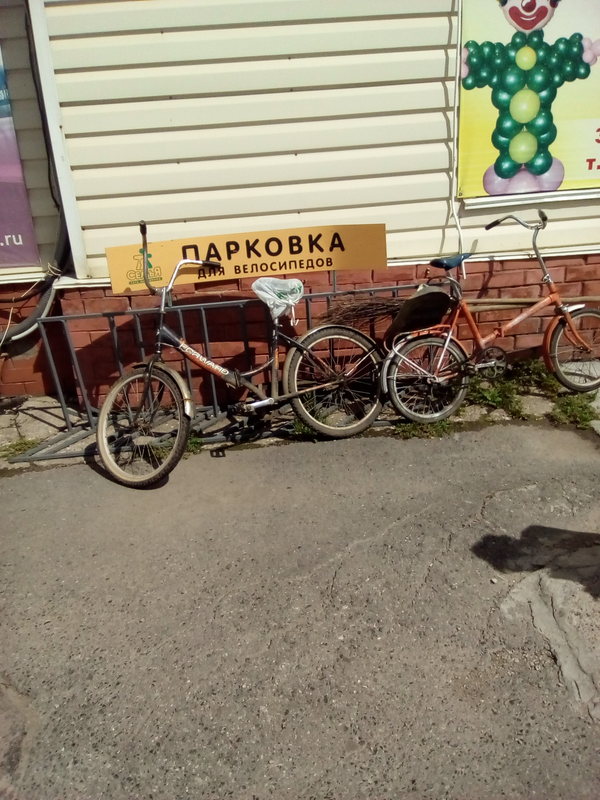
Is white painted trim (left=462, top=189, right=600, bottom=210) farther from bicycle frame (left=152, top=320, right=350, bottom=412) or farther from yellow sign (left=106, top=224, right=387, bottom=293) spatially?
bicycle frame (left=152, top=320, right=350, bottom=412)

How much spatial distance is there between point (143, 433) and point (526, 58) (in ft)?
12.4

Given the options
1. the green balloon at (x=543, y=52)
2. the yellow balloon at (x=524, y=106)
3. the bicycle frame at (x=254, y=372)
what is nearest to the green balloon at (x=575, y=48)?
the green balloon at (x=543, y=52)

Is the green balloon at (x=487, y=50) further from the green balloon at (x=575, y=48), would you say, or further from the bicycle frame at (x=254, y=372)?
the bicycle frame at (x=254, y=372)

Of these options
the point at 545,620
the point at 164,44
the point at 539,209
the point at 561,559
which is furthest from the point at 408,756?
the point at 164,44

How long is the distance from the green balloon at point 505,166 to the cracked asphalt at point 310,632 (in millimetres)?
2136

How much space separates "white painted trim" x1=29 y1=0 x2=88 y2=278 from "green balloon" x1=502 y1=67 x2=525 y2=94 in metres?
3.17

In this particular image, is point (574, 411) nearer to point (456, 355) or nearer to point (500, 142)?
point (456, 355)

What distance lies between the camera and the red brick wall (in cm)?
447

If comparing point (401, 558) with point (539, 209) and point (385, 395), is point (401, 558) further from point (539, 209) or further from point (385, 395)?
point (539, 209)

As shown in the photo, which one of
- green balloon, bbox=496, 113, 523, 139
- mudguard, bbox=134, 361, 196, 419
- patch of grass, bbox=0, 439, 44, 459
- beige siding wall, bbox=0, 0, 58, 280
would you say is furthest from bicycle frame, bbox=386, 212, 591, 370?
beige siding wall, bbox=0, 0, 58, 280

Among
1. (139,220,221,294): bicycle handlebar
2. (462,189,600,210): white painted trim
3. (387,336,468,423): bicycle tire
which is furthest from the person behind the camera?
(462,189,600,210): white painted trim

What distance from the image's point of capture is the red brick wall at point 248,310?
447 centimetres

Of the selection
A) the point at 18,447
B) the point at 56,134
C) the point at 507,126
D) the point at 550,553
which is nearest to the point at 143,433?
the point at 18,447

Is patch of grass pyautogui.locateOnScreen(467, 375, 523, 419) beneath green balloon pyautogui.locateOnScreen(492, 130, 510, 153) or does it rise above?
beneath
